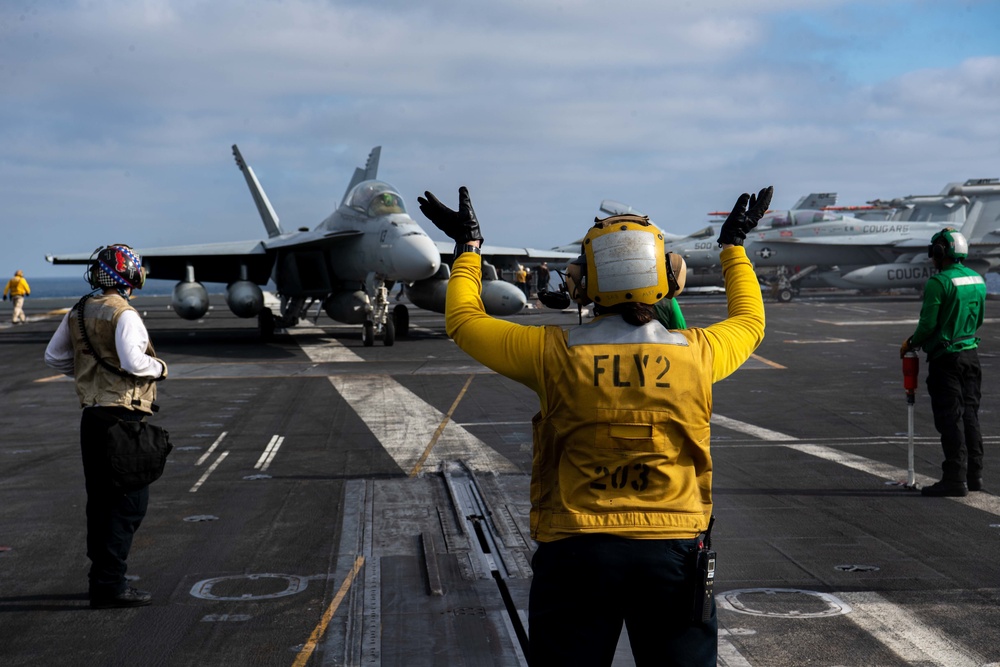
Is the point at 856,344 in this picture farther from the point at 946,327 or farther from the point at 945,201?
the point at 945,201

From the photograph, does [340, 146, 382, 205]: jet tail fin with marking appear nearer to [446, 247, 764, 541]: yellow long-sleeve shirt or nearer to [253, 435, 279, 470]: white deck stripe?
[253, 435, 279, 470]: white deck stripe

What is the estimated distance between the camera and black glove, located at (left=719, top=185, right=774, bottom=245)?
3768 millimetres

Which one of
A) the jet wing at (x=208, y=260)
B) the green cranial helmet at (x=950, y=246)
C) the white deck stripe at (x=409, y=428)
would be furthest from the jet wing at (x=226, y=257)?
the green cranial helmet at (x=950, y=246)

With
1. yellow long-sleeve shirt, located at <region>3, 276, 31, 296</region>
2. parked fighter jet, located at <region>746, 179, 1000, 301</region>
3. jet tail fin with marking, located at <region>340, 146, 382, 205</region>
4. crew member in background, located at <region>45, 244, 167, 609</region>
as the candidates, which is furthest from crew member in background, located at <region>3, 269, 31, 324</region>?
crew member in background, located at <region>45, 244, 167, 609</region>

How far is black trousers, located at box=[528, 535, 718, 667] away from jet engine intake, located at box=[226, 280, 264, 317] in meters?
24.6

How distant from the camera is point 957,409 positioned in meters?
8.53

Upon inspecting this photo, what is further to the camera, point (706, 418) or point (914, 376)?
point (914, 376)

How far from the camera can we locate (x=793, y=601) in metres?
5.77

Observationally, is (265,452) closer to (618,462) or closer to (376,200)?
(618,462)

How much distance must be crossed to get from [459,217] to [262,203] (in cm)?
3527

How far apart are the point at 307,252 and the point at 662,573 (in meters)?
25.5

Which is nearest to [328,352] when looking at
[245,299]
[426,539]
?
[245,299]

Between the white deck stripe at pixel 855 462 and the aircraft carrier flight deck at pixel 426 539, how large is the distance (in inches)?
1.5

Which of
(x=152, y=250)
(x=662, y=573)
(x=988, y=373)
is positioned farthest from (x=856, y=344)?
(x=662, y=573)
